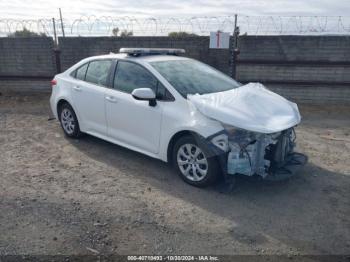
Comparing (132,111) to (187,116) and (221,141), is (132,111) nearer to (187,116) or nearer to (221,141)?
(187,116)

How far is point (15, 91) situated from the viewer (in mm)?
11109

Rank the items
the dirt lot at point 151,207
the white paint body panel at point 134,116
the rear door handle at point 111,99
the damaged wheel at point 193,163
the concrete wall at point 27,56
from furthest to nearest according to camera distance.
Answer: the concrete wall at point 27,56 < the rear door handle at point 111,99 < the white paint body panel at point 134,116 < the damaged wheel at point 193,163 < the dirt lot at point 151,207

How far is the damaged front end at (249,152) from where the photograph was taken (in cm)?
411

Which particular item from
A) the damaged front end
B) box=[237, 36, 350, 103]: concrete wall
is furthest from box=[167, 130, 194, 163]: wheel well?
box=[237, 36, 350, 103]: concrete wall

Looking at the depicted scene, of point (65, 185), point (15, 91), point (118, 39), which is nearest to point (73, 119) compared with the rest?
point (65, 185)

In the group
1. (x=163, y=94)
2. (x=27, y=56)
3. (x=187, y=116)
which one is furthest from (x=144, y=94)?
(x=27, y=56)

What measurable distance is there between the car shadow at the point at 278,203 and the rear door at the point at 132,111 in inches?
17.3

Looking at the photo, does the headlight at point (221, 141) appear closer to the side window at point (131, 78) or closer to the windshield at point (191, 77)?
the windshield at point (191, 77)

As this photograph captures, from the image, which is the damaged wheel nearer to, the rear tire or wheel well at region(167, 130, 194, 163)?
wheel well at region(167, 130, 194, 163)

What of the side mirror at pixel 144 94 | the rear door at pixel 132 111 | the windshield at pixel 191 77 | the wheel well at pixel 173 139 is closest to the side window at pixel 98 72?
the rear door at pixel 132 111

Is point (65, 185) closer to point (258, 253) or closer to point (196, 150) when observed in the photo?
point (196, 150)

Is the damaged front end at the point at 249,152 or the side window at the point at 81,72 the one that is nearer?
the damaged front end at the point at 249,152

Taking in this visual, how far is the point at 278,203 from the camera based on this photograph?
13.6ft

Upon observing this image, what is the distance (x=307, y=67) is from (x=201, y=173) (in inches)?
250
